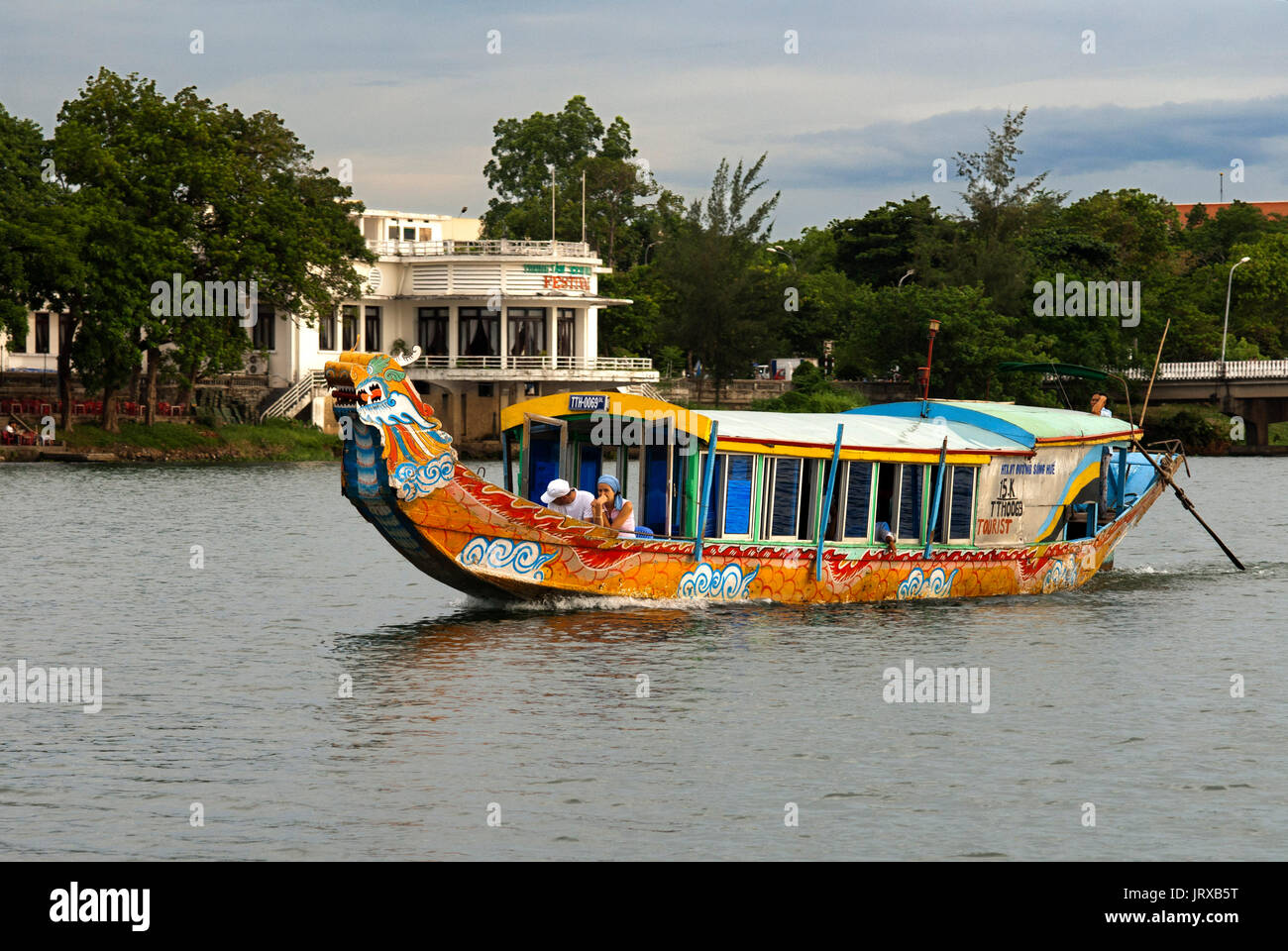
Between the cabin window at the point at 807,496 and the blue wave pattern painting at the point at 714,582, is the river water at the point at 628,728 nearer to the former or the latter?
the blue wave pattern painting at the point at 714,582

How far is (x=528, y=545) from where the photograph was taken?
86.1 feet

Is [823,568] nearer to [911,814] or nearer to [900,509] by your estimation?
[900,509]

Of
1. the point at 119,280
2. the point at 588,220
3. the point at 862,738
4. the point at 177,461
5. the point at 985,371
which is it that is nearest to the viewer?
the point at 862,738

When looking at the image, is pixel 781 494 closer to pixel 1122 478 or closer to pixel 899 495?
pixel 899 495

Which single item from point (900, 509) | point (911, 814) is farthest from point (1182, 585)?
point (911, 814)

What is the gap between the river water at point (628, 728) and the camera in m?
Result: 15.7

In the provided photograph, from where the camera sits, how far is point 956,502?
29.6 m

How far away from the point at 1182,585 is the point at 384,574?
16.1 m

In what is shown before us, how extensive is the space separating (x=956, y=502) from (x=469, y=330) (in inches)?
2573

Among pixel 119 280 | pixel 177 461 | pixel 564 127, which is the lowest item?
pixel 177 461

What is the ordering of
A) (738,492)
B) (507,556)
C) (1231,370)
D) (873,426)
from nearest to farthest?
(507,556), (738,492), (873,426), (1231,370)

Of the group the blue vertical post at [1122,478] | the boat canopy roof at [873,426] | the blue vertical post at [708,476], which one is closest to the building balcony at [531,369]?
the blue vertical post at [1122,478]

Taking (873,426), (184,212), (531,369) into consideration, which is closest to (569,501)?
(873,426)

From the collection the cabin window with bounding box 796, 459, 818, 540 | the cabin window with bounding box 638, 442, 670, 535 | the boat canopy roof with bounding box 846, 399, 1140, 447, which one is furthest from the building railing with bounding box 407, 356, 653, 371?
the cabin window with bounding box 796, 459, 818, 540
